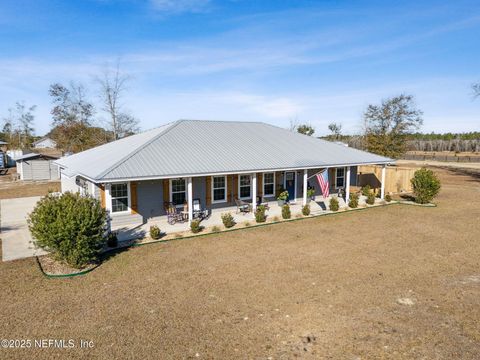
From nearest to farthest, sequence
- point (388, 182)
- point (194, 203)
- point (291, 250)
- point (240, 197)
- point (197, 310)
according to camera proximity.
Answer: point (197, 310) → point (291, 250) → point (194, 203) → point (240, 197) → point (388, 182)

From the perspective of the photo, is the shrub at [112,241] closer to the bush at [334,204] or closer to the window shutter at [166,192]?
the window shutter at [166,192]

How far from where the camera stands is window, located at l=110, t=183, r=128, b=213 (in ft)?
49.9

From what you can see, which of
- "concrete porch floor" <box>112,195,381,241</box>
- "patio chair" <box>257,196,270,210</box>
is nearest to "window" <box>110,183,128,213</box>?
"concrete porch floor" <box>112,195,381,241</box>

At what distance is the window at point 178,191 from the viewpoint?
16469mm

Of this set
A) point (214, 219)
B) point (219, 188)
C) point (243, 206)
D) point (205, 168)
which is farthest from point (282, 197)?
point (205, 168)

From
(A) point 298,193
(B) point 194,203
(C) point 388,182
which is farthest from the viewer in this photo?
(C) point 388,182

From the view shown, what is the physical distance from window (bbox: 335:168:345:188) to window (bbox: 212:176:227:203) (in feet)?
28.4

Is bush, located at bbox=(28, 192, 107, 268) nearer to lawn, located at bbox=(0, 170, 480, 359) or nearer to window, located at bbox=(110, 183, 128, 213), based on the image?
lawn, located at bbox=(0, 170, 480, 359)

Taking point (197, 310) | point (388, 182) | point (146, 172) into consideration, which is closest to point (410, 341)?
point (197, 310)

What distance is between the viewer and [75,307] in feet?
26.2

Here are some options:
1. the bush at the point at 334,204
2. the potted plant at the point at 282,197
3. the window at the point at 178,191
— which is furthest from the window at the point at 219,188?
the bush at the point at 334,204

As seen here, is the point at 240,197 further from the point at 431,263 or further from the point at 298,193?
the point at 431,263

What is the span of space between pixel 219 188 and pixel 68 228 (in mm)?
8997

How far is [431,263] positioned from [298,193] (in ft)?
34.1
